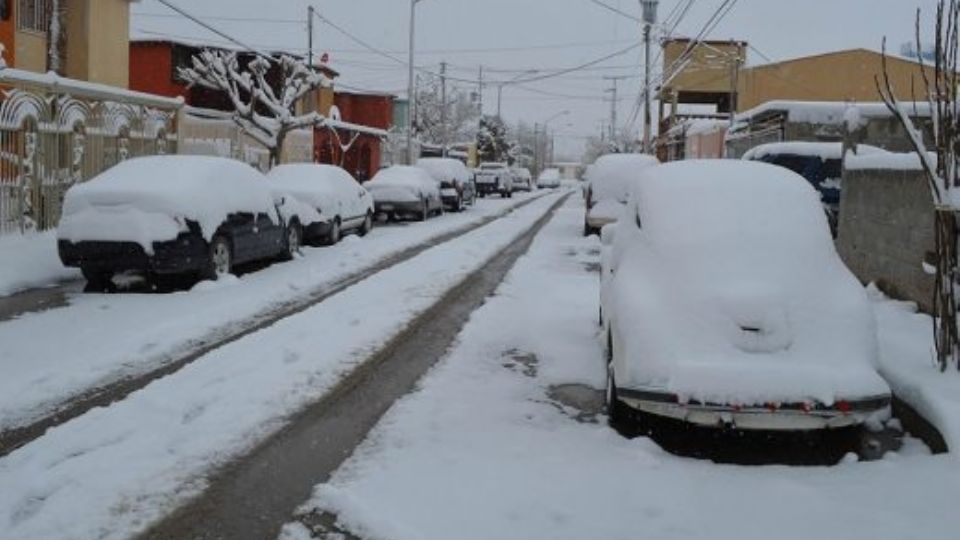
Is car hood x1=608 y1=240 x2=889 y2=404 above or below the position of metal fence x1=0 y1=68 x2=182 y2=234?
below

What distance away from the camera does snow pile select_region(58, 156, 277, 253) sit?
441 inches

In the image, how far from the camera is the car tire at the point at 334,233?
18266 millimetres

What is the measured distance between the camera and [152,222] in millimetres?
11227

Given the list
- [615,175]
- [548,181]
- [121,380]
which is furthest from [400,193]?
[548,181]

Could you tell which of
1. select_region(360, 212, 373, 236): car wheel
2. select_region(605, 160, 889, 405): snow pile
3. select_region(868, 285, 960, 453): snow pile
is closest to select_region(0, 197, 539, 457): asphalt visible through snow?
select_region(605, 160, 889, 405): snow pile

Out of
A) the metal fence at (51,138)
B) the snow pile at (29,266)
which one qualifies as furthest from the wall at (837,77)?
the snow pile at (29,266)

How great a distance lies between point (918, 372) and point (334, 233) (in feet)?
43.3

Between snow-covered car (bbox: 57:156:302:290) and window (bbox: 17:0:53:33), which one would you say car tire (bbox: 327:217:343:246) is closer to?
snow-covered car (bbox: 57:156:302:290)

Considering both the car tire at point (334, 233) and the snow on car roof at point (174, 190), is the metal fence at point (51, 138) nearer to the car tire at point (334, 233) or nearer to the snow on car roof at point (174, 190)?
the snow on car roof at point (174, 190)

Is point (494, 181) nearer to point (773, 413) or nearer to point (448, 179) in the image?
point (448, 179)

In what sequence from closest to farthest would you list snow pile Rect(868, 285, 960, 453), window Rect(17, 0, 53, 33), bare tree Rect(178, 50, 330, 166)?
1. snow pile Rect(868, 285, 960, 453)
2. window Rect(17, 0, 53, 33)
3. bare tree Rect(178, 50, 330, 166)

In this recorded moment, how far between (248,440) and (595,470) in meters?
2.04

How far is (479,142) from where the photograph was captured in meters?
89.4

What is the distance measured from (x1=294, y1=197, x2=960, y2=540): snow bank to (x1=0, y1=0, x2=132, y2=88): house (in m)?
20.2
